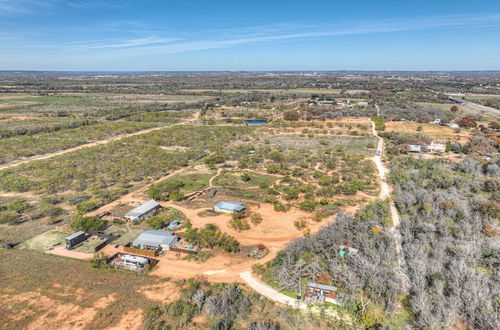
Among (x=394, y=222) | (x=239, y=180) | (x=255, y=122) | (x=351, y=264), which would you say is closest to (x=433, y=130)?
(x=255, y=122)

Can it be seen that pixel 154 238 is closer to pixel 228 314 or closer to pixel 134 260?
pixel 134 260

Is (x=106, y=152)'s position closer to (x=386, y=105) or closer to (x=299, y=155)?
(x=299, y=155)

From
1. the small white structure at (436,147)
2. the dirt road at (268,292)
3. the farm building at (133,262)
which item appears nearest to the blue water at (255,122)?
the small white structure at (436,147)

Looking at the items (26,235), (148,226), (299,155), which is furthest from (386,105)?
(26,235)

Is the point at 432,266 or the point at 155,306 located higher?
the point at 432,266

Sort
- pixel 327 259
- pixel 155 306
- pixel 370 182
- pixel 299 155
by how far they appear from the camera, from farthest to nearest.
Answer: pixel 299 155 < pixel 370 182 < pixel 327 259 < pixel 155 306

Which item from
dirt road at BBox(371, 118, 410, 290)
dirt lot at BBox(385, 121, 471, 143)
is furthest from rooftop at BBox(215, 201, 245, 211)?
dirt lot at BBox(385, 121, 471, 143)

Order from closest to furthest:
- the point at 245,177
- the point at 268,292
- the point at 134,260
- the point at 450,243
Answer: the point at 268,292
the point at 134,260
the point at 450,243
the point at 245,177
